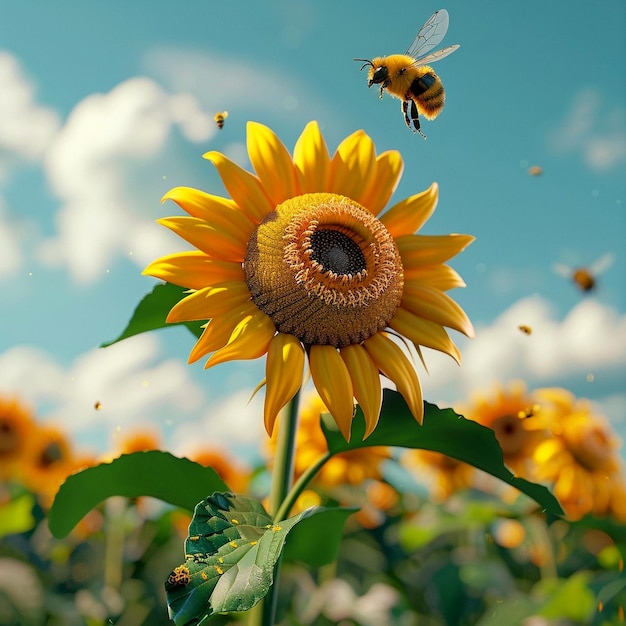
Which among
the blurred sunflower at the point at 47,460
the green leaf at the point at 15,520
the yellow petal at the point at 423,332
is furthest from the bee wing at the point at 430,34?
Result: the blurred sunflower at the point at 47,460

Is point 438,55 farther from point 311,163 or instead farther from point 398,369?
point 398,369

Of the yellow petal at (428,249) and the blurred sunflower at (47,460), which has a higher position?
the blurred sunflower at (47,460)

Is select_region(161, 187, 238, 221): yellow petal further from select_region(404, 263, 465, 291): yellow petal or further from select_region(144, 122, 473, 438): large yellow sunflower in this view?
select_region(404, 263, 465, 291): yellow petal

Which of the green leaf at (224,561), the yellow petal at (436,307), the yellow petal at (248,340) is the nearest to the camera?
the green leaf at (224,561)

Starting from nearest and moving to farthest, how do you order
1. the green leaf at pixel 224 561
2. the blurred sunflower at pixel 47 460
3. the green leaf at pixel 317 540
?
the green leaf at pixel 224 561
the green leaf at pixel 317 540
the blurred sunflower at pixel 47 460

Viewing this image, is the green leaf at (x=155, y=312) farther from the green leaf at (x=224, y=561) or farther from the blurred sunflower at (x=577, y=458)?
the blurred sunflower at (x=577, y=458)

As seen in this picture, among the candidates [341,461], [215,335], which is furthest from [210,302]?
[341,461]

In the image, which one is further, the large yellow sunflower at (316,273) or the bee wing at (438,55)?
the bee wing at (438,55)

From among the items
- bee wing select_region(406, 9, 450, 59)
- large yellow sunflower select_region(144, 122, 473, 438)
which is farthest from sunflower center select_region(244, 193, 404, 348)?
bee wing select_region(406, 9, 450, 59)
